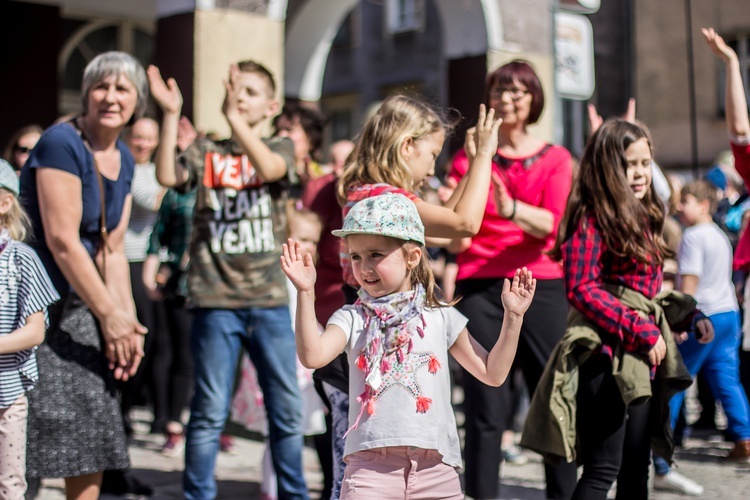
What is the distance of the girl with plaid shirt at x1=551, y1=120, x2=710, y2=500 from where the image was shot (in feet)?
13.1

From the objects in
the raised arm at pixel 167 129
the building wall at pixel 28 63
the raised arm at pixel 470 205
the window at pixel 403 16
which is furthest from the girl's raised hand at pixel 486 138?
the window at pixel 403 16

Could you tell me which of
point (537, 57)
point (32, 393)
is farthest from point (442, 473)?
point (537, 57)

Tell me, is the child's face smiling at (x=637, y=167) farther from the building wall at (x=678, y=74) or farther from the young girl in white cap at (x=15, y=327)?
the building wall at (x=678, y=74)

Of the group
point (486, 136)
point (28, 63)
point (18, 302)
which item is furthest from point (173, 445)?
point (28, 63)

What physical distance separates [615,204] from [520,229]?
656mm

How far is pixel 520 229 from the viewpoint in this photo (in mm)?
4719

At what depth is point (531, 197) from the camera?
4.75 meters

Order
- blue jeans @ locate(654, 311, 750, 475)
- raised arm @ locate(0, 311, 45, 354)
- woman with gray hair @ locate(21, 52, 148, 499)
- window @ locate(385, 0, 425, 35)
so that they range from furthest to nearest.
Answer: window @ locate(385, 0, 425, 35) → blue jeans @ locate(654, 311, 750, 475) → woman with gray hair @ locate(21, 52, 148, 499) → raised arm @ locate(0, 311, 45, 354)

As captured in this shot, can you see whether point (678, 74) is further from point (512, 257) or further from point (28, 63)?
point (512, 257)

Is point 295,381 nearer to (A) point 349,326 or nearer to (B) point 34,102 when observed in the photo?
(A) point 349,326

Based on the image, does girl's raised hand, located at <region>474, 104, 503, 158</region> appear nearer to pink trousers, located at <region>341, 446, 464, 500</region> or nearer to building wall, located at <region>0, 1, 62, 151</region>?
pink trousers, located at <region>341, 446, 464, 500</region>

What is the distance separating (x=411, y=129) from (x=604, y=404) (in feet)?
4.17

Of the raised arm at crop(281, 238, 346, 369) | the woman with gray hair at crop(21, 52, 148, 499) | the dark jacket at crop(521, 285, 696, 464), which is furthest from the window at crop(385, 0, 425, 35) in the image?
the raised arm at crop(281, 238, 346, 369)

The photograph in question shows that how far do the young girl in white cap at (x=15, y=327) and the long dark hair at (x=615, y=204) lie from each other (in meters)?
2.00
